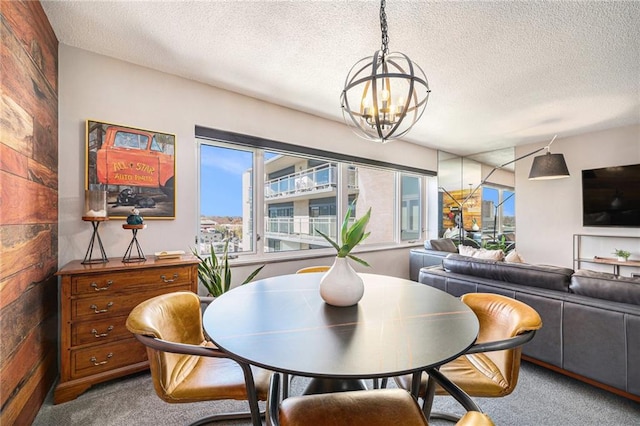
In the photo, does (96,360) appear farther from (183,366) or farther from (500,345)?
(500,345)

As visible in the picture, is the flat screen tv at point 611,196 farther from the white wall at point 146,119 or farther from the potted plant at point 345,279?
the potted plant at point 345,279

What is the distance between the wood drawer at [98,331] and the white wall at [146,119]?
585mm

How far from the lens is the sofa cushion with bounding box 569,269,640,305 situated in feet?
5.56

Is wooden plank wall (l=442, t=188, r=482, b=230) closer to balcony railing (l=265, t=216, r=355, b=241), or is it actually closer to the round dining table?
balcony railing (l=265, t=216, r=355, b=241)

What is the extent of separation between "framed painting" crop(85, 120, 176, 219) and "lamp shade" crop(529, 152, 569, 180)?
4.55 metres

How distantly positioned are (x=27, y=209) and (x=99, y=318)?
81cm

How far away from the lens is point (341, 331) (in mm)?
1072

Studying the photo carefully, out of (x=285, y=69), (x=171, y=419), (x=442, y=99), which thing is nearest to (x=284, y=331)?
(x=171, y=419)

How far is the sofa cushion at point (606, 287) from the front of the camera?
1.70m

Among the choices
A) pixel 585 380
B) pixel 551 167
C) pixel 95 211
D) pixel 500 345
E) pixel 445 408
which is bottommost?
pixel 445 408

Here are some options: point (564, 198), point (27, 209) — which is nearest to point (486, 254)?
point (564, 198)

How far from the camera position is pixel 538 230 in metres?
4.75

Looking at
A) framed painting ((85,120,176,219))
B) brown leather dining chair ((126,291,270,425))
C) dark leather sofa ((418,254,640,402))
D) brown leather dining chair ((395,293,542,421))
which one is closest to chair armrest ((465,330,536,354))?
brown leather dining chair ((395,293,542,421))

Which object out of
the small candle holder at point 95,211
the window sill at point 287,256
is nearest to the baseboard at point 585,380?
the window sill at point 287,256
